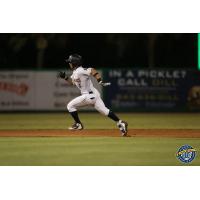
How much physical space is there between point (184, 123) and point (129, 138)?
5.30 meters

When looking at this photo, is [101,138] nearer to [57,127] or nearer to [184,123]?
[57,127]

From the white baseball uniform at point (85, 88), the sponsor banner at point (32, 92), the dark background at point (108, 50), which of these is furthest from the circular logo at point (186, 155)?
the dark background at point (108, 50)

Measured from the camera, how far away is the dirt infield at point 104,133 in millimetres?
14219

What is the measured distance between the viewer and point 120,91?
23.7 metres

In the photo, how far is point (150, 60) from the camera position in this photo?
29.7 metres

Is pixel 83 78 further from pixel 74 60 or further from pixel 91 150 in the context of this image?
pixel 91 150

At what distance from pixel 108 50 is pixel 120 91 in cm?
898

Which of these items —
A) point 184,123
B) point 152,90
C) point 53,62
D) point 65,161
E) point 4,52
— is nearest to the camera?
point 65,161

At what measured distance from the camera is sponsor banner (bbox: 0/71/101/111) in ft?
77.4

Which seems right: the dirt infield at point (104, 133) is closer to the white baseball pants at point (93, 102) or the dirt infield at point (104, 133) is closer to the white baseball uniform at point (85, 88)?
the white baseball pants at point (93, 102)

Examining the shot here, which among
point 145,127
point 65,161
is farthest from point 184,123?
point 65,161

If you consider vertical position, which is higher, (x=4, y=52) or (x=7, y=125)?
(x=4, y=52)

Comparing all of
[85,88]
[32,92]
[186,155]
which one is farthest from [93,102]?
[32,92]

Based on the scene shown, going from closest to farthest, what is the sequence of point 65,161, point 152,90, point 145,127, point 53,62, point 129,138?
1. point 65,161
2. point 129,138
3. point 145,127
4. point 152,90
5. point 53,62
